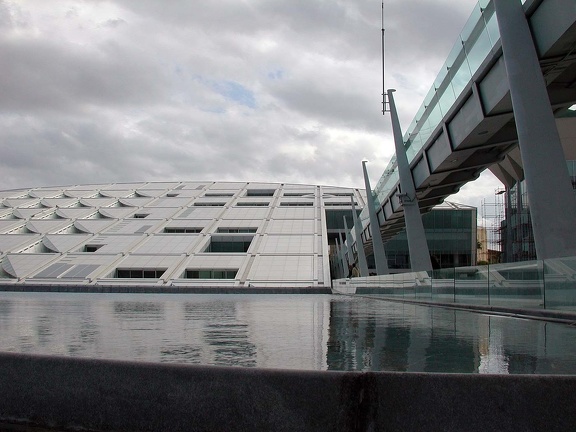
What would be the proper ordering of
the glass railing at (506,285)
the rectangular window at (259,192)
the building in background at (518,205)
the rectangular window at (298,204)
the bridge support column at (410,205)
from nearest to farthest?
1. the glass railing at (506,285)
2. the bridge support column at (410,205)
3. the building in background at (518,205)
4. the rectangular window at (298,204)
5. the rectangular window at (259,192)

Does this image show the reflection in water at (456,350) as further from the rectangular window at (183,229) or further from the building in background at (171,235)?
the rectangular window at (183,229)

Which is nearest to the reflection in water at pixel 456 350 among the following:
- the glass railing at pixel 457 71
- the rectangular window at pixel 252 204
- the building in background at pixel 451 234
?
the glass railing at pixel 457 71

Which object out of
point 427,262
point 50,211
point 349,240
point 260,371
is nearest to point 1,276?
point 50,211

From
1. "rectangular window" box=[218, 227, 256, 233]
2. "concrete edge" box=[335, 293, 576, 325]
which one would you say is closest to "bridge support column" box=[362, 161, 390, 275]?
"concrete edge" box=[335, 293, 576, 325]

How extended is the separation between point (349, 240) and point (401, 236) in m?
18.1

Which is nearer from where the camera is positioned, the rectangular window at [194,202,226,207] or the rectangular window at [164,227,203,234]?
the rectangular window at [164,227,203,234]

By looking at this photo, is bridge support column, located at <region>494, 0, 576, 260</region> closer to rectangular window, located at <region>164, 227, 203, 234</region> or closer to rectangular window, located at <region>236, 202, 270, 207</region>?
rectangular window, located at <region>164, 227, 203, 234</region>

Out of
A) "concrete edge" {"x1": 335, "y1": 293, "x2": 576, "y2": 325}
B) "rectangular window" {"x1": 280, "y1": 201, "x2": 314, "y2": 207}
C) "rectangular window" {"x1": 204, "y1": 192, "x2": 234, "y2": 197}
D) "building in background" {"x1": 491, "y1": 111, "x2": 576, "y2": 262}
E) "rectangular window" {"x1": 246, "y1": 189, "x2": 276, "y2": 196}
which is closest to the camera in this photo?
"concrete edge" {"x1": 335, "y1": 293, "x2": 576, "y2": 325}

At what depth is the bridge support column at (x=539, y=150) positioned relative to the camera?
9.87m

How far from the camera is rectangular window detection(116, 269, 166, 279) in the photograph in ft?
145

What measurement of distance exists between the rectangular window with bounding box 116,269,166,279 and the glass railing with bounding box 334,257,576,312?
27.0 meters

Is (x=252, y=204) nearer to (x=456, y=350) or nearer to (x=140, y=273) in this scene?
(x=140, y=273)

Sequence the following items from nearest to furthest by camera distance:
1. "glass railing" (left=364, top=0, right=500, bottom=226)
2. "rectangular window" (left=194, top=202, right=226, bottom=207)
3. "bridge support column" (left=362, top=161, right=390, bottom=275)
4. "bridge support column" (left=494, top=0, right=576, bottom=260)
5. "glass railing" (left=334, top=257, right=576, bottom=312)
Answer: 1. "glass railing" (left=334, top=257, right=576, bottom=312)
2. "bridge support column" (left=494, top=0, right=576, bottom=260)
3. "glass railing" (left=364, top=0, right=500, bottom=226)
4. "bridge support column" (left=362, top=161, right=390, bottom=275)
5. "rectangular window" (left=194, top=202, right=226, bottom=207)

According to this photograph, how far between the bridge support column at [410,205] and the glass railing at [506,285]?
68.4 inches
